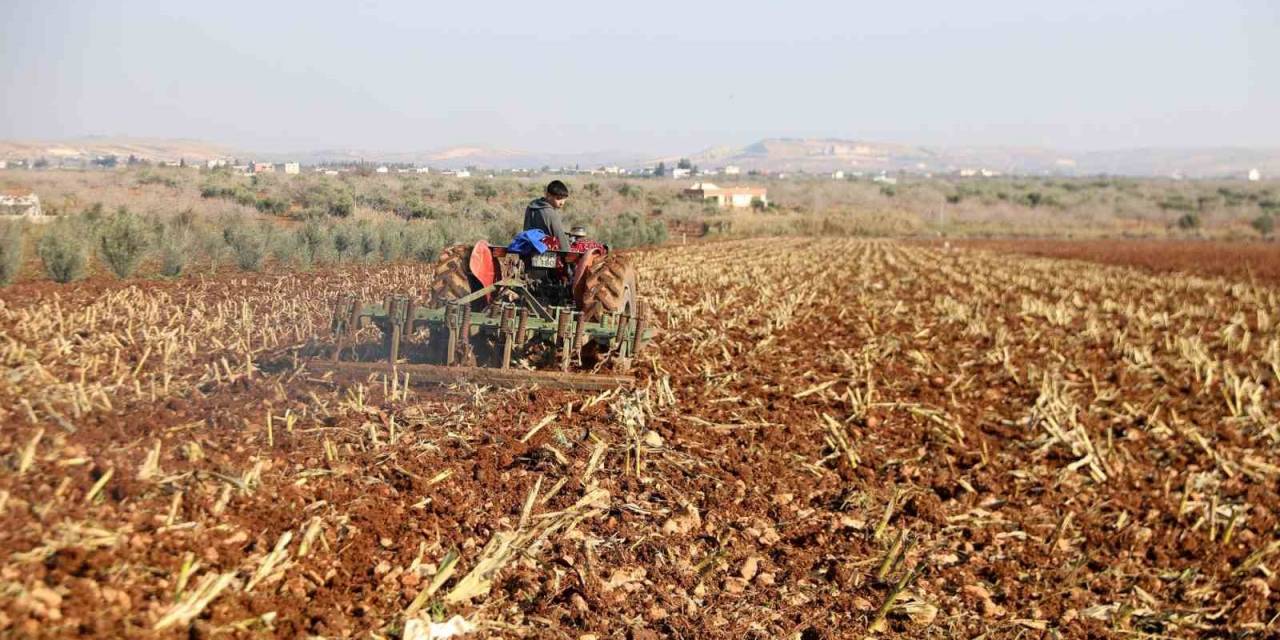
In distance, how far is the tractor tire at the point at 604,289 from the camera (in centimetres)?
884

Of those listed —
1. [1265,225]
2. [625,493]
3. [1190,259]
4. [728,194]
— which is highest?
[728,194]

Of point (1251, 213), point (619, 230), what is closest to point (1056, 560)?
point (619, 230)

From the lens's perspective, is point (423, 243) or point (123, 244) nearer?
point (123, 244)

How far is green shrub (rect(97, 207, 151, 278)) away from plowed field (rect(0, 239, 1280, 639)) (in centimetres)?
390

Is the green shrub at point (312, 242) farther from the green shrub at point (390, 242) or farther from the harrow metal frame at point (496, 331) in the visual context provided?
the harrow metal frame at point (496, 331)

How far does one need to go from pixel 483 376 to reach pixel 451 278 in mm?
1448

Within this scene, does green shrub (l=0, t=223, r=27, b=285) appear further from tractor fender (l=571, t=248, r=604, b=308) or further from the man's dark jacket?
tractor fender (l=571, t=248, r=604, b=308)

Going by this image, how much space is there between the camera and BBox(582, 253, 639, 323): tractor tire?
8844 mm

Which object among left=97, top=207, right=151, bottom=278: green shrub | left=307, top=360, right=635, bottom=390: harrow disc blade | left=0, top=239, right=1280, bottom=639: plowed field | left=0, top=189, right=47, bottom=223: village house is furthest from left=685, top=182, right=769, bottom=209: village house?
left=307, top=360, right=635, bottom=390: harrow disc blade

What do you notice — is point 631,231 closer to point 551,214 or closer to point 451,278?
point 551,214

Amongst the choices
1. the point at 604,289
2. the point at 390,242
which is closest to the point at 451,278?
the point at 604,289

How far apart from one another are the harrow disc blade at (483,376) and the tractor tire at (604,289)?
0.98 m

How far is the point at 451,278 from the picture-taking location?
8.87 metres

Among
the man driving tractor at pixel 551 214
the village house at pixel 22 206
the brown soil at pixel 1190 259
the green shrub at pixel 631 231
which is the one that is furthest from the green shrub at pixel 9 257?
the brown soil at pixel 1190 259
